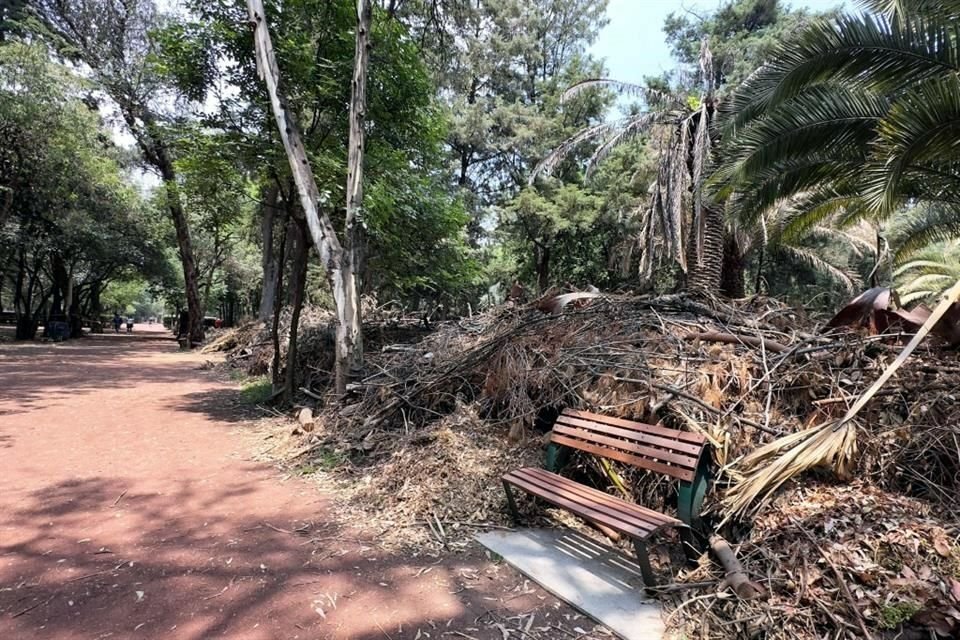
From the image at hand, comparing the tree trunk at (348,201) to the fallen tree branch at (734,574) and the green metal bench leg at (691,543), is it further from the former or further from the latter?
the fallen tree branch at (734,574)

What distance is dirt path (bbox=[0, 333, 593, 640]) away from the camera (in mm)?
2418

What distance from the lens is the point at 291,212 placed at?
7105 millimetres

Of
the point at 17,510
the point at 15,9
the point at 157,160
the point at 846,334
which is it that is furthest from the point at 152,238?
the point at 846,334

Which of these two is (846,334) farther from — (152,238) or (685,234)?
(152,238)

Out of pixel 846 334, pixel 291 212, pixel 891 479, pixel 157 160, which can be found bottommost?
pixel 891 479

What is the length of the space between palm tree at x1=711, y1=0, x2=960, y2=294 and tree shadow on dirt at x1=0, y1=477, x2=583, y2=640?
5.24 m

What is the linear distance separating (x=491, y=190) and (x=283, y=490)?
20.0 meters

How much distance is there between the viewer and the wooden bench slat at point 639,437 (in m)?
2.99

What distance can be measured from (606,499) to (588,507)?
213mm

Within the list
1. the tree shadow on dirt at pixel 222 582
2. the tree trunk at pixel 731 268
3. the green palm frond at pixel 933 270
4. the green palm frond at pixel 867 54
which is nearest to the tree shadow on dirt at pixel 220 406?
the tree shadow on dirt at pixel 222 582

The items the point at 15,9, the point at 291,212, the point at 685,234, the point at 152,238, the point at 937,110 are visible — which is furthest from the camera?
the point at 152,238

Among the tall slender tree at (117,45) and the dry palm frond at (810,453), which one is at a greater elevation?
the tall slender tree at (117,45)

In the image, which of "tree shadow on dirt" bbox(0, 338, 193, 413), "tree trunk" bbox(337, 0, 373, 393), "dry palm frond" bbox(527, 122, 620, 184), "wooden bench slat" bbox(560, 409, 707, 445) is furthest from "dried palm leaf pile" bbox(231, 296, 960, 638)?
"dry palm frond" bbox(527, 122, 620, 184)

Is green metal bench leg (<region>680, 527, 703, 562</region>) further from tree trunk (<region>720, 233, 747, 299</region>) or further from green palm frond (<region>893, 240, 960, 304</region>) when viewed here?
green palm frond (<region>893, 240, 960, 304</region>)
